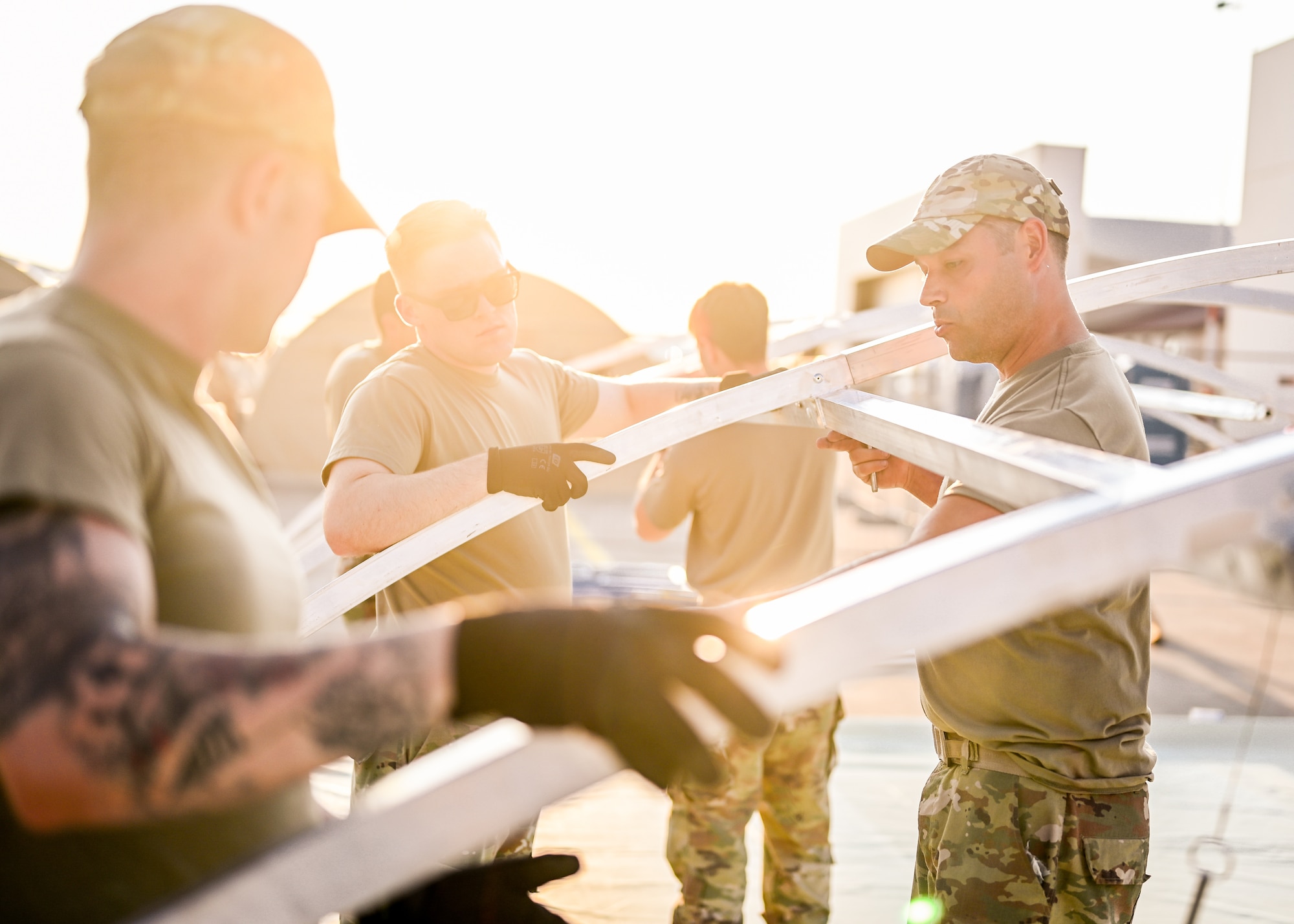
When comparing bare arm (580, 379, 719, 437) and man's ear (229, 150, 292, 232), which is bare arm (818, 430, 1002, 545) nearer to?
bare arm (580, 379, 719, 437)

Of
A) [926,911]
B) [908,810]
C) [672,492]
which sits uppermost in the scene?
[672,492]

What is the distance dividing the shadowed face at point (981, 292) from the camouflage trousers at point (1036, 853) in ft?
3.02

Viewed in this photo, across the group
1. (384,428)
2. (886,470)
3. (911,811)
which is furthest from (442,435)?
(911,811)

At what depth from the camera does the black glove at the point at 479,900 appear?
1.17 m

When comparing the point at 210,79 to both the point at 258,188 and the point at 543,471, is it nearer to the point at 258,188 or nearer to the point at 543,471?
the point at 258,188

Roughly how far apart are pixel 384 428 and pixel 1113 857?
1854 mm

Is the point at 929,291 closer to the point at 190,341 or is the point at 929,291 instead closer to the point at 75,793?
the point at 190,341

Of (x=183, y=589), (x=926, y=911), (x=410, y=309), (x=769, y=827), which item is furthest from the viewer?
(x=769, y=827)

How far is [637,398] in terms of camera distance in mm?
3035

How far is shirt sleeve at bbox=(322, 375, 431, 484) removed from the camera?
2.31m

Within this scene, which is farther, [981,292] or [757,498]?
[757,498]

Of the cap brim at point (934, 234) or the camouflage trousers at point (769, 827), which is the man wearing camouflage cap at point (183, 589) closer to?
the cap brim at point (934, 234)

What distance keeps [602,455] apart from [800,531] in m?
1.46

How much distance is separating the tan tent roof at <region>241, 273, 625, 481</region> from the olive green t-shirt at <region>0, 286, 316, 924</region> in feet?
56.4
